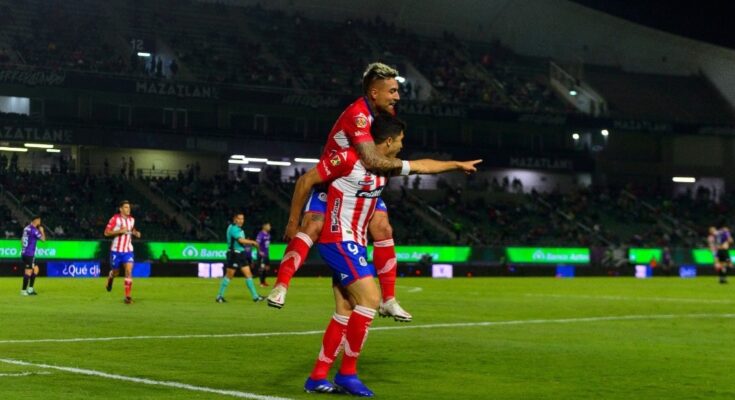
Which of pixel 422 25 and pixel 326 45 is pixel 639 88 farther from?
pixel 326 45

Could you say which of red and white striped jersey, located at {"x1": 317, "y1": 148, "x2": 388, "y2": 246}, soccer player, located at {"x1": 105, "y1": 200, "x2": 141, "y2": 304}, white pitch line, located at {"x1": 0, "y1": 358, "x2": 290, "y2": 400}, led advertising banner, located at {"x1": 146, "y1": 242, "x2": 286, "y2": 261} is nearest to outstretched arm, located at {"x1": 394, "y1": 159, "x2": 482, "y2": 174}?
red and white striped jersey, located at {"x1": 317, "y1": 148, "x2": 388, "y2": 246}

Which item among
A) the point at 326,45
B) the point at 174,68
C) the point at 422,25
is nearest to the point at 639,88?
the point at 422,25

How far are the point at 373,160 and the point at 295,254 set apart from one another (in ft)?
4.54

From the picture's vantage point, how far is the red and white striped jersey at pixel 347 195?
10877 millimetres

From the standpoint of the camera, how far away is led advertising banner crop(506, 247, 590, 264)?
63.6 meters

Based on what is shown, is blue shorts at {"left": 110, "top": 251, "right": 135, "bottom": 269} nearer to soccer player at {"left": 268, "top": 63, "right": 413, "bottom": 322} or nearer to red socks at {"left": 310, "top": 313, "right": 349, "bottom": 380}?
soccer player at {"left": 268, "top": 63, "right": 413, "bottom": 322}

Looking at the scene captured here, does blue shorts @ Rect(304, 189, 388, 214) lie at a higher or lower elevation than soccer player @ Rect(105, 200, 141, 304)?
higher

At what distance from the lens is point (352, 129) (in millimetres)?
10781

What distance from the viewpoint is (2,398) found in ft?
33.3

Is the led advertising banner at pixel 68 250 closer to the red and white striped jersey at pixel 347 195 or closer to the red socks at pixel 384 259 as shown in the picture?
the red socks at pixel 384 259

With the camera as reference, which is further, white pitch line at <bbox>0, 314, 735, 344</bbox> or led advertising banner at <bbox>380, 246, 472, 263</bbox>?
led advertising banner at <bbox>380, 246, 472, 263</bbox>

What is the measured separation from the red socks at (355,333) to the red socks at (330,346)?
14cm

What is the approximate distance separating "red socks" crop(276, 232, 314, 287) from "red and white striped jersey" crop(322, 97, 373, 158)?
0.92 meters

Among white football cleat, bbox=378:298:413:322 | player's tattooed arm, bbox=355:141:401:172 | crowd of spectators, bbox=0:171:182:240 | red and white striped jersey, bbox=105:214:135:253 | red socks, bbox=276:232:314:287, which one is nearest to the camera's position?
player's tattooed arm, bbox=355:141:401:172
